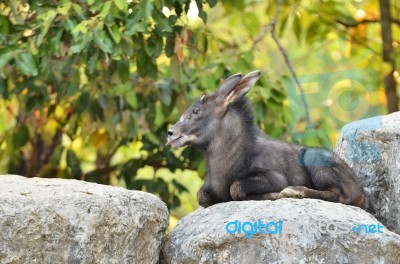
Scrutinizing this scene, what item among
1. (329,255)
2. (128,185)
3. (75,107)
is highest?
(329,255)

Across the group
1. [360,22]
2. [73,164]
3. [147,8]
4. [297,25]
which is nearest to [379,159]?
[147,8]

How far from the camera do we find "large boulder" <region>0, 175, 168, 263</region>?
5211 millimetres

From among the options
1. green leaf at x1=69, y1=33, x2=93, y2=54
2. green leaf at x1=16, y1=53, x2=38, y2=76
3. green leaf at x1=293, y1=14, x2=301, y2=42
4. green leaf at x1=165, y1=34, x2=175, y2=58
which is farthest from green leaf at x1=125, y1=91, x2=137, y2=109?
green leaf at x1=293, y1=14, x2=301, y2=42

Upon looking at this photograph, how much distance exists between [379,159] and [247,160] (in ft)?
2.89

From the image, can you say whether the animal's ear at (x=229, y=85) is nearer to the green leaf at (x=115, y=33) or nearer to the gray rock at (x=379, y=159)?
the gray rock at (x=379, y=159)

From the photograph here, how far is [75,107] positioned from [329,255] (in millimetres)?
4556

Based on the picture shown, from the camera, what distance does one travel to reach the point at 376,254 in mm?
5504

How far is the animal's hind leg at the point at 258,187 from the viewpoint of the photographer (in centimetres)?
607

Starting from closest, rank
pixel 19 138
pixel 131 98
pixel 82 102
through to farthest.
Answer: pixel 131 98
pixel 82 102
pixel 19 138

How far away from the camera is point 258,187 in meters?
6.09

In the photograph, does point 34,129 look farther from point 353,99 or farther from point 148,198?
point 148,198

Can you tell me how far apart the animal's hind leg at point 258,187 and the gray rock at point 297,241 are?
15.8 inches

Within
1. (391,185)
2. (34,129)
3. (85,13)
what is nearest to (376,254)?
(391,185)

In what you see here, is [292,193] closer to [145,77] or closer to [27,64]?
[27,64]
